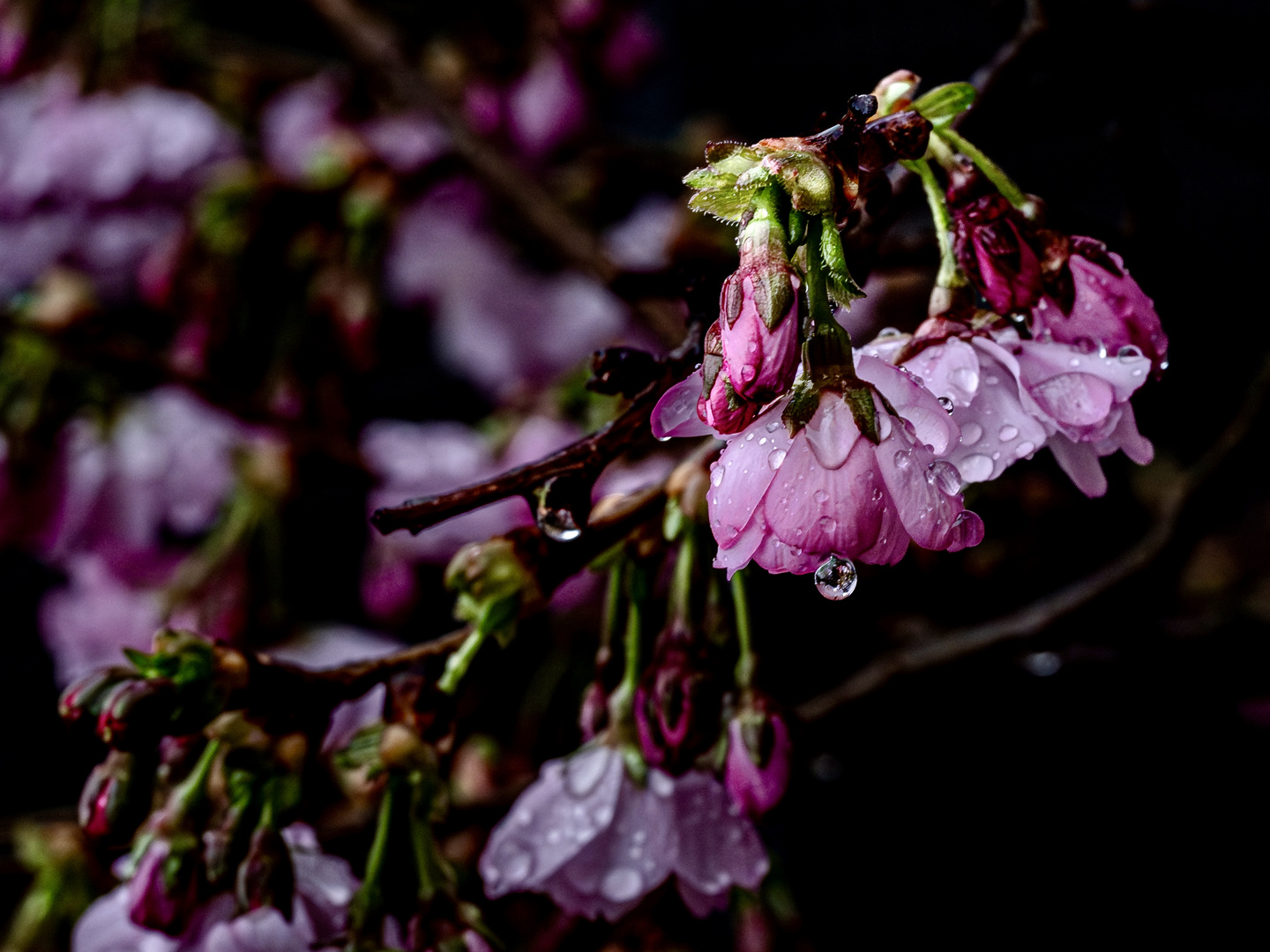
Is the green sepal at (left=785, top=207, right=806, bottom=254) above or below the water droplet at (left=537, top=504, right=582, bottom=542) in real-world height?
above

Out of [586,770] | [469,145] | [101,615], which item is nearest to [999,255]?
[586,770]

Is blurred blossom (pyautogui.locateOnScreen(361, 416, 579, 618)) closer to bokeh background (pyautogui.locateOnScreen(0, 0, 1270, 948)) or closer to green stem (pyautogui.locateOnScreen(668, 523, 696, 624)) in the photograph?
bokeh background (pyautogui.locateOnScreen(0, 0, 1270, 948))

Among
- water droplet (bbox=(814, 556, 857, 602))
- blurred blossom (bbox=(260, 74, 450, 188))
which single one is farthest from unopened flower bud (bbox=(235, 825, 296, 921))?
blurred blossom (bbox=(260, 74, 450, 188))

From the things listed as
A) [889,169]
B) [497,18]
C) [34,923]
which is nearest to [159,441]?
[34,923]

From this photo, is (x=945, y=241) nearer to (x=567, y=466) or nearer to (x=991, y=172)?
(x=991, y=172)

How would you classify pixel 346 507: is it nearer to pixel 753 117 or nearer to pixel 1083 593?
pixel 753 117

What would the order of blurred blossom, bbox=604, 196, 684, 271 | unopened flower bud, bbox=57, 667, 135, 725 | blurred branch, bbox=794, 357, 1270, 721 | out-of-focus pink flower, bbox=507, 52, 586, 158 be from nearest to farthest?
unopened flower bud, bbox=57, 667, 135, 725, blurred branch, bbox=794, 357, 1270, 721, out-of-focus pink flower, bbox=507, 52, 586, 158, blurred blossom, bbox=604, 196, 684, 271

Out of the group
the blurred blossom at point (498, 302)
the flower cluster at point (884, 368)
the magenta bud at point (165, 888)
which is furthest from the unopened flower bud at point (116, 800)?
the blurred blossom at point (498, 302)
